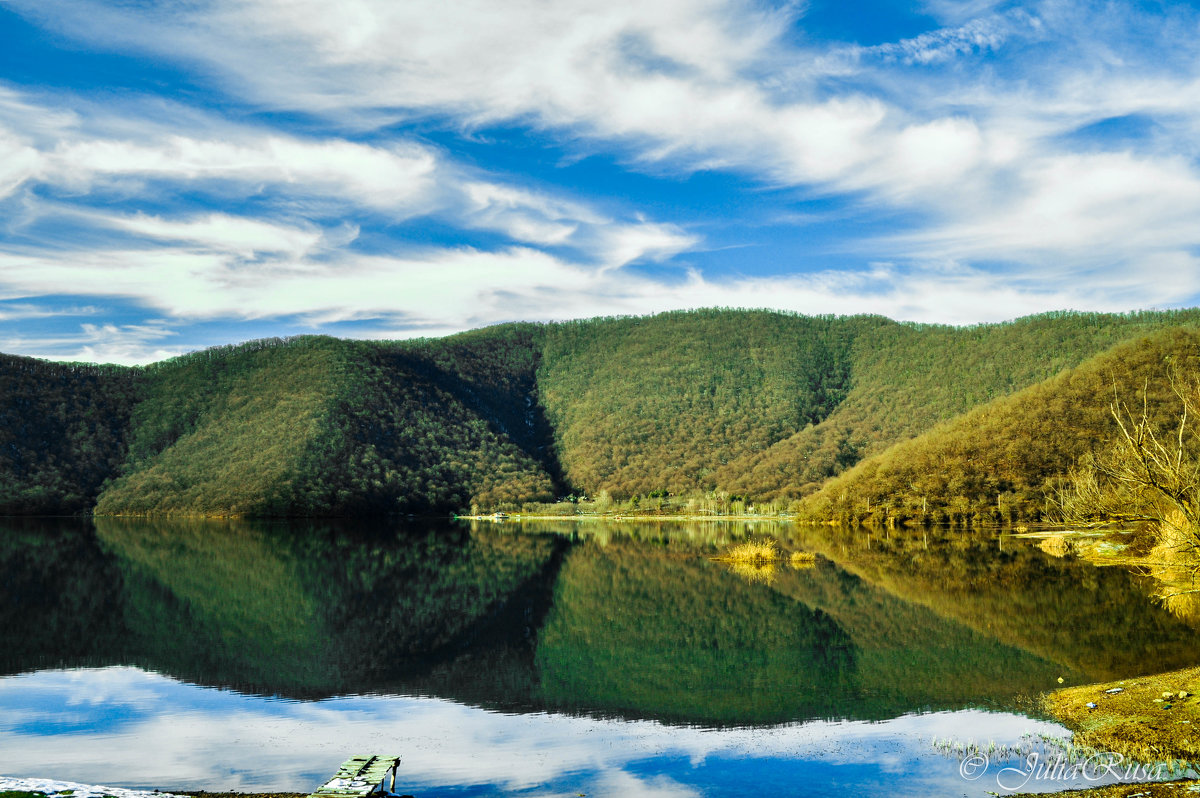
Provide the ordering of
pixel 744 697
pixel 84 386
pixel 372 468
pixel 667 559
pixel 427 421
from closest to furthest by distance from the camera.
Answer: pixel 744 697 → pixel 667 559 → pixel 372 468 → pixel 427 421 → pixel 84 386

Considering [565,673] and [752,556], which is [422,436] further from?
[565,673]

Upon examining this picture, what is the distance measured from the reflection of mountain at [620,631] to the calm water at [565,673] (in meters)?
0.14

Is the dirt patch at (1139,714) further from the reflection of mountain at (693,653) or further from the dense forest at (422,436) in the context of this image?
the dense forest at (422,436)

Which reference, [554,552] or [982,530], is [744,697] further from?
[982,530]

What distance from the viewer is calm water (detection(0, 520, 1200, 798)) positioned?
1454 cm

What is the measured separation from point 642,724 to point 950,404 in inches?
6178

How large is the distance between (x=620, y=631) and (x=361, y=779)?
55.5 feet

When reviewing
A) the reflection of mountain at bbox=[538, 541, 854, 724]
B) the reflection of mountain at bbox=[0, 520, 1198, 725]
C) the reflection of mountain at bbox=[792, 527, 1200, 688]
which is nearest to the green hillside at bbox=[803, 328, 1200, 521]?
the reflection of mountain at bbox=[792, 527, 1200, 688]

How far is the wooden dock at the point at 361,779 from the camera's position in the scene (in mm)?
11781

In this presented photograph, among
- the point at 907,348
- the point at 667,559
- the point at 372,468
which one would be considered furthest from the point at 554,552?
the point at 907,348

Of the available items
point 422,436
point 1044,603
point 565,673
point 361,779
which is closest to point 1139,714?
point 565,673

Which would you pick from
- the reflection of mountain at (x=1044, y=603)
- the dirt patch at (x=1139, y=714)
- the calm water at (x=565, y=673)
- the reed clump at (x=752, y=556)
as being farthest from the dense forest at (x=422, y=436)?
the dirt patch at (x=1139, y=714)

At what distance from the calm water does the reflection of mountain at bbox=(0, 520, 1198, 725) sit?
143 millimetres

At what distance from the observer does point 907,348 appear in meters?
199
